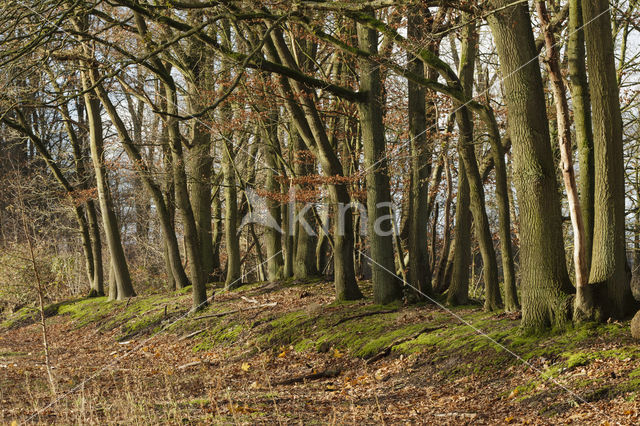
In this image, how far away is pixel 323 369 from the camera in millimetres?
9242

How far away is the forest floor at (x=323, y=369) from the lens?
6.13m

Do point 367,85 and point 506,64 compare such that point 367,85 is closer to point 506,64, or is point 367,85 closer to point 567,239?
point 506,64

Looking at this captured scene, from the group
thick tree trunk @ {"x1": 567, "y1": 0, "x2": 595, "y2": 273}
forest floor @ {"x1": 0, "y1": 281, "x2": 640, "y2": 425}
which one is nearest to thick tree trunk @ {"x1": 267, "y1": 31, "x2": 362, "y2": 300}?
forest floor @ {"x1": 0, "y1": 281, "x2": 640, "y2": 425}

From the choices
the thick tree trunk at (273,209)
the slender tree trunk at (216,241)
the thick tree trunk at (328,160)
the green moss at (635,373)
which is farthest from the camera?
the slender tree trunk at (216,241)

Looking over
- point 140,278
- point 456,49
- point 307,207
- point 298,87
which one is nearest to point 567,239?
point 456,49

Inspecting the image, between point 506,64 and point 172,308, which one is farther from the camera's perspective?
point 172,308

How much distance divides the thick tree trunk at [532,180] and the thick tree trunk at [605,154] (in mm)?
461

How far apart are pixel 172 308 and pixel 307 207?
439 cm

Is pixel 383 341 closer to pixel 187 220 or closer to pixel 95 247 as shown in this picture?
pixel 187 220

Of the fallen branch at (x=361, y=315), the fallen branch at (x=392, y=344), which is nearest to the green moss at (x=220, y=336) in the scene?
the fallen branch at (x=361, y=315)

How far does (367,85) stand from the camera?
1147cm

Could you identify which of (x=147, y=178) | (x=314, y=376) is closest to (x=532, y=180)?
(x=314, y=376)

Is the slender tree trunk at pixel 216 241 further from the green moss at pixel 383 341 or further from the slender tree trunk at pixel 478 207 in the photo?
the slender tree trunk at pixel 478 207

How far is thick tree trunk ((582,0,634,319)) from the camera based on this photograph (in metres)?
7.02
